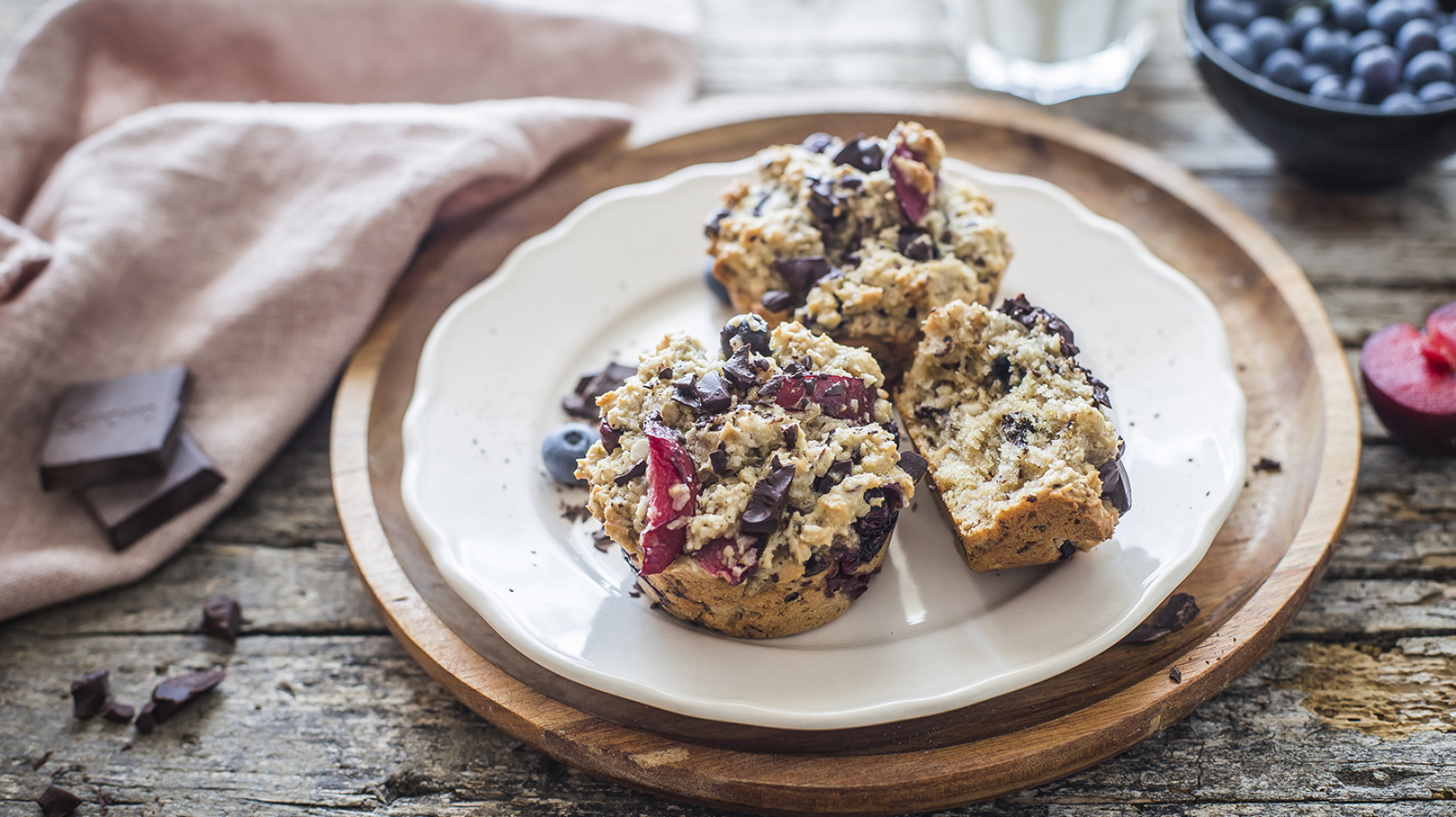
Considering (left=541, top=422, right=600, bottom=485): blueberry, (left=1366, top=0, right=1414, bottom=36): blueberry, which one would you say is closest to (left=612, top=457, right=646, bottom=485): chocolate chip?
(left=541, top=422, right=600, bottom=485): blueberry

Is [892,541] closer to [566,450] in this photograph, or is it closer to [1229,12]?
[566,450]

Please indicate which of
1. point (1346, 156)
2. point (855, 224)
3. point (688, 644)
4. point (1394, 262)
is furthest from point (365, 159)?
point (1394, 262)

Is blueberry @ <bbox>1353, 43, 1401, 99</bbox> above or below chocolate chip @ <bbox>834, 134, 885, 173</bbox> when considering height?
below

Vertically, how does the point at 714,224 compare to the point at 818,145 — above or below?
below

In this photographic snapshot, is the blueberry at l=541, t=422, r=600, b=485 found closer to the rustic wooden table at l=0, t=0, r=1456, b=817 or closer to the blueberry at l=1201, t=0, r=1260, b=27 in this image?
the rustic wooden table at l=0, t=0, r=1456, b=817

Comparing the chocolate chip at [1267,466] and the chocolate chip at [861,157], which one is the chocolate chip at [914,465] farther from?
the chocolate chip at [1267,466]

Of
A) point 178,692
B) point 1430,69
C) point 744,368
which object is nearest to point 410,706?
point 178,692
